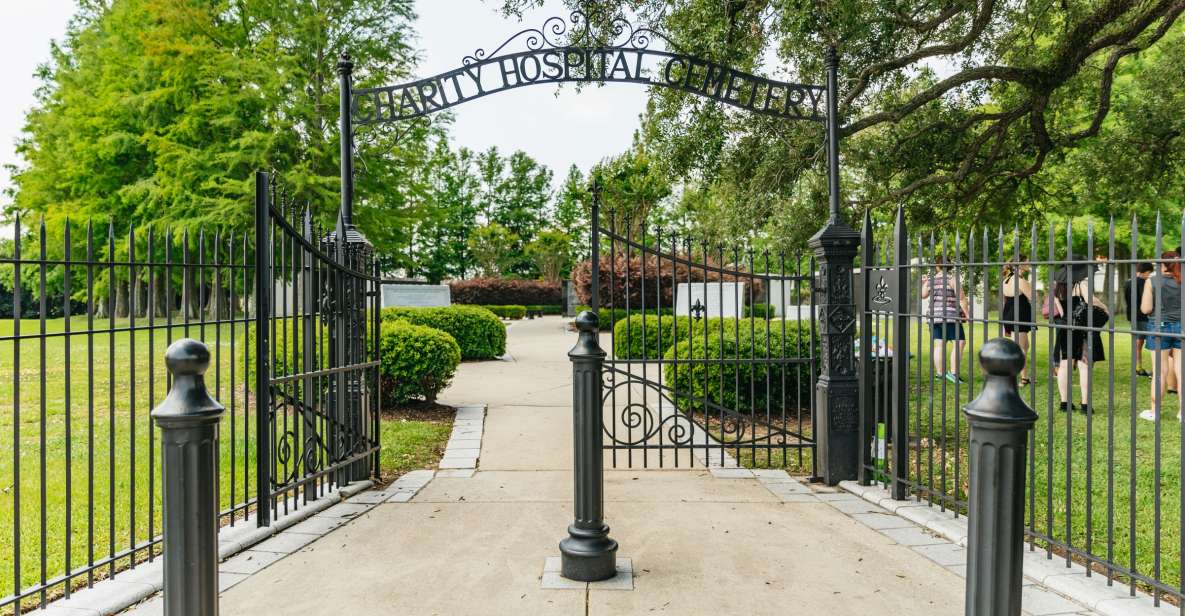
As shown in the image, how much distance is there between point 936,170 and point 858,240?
272 inches

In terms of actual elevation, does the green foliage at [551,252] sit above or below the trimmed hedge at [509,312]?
above

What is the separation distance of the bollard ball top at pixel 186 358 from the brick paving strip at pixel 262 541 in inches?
52.1

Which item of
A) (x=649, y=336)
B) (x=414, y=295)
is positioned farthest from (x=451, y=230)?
(x=649, y=336)

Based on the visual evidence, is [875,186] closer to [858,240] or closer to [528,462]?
[858,240]

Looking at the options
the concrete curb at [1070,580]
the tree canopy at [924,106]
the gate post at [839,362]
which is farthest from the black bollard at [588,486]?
the tree canopy at [924,106]

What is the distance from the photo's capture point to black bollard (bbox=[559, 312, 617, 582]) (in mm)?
3873

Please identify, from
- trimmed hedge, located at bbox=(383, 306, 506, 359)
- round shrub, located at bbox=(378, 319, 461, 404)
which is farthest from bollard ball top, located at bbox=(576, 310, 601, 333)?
trimmed hedge, located at bbox=(383, 306, 506, 359)

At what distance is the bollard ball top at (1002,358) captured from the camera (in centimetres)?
205

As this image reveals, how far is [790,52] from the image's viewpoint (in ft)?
34.7

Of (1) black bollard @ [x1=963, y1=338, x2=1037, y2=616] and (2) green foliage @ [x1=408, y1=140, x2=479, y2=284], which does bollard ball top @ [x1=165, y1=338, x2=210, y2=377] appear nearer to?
(1) black bollard @ [x1=963, y1=338, x2=1037, y2=616]

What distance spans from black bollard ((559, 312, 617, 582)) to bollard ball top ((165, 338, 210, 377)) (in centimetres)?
201

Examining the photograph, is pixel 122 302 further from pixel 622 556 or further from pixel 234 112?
pixel 622 556

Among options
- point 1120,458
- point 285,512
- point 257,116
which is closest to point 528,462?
point 285,512

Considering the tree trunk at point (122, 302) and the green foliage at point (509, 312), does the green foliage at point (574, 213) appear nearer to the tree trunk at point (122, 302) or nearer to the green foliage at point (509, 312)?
the green foliage at point (509, 312)
